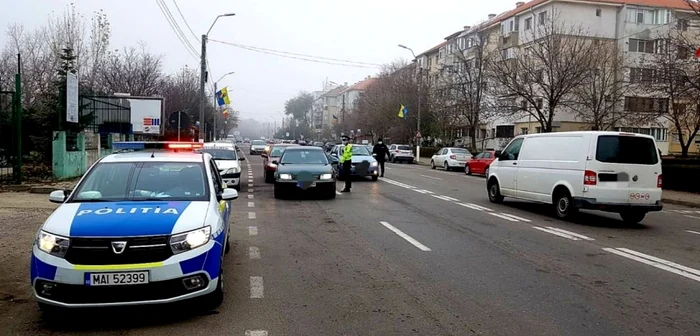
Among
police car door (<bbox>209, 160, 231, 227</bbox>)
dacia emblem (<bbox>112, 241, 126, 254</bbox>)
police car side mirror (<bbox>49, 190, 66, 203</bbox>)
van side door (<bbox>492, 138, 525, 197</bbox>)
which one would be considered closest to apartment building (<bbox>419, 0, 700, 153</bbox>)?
van side door (<bbox>492, 138, 525, 197</bbox>)

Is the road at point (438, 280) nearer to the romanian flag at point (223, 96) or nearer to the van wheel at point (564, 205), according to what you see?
the van wheel at point (564, 205)

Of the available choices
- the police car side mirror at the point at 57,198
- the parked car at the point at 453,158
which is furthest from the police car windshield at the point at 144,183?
the parked car at the point at 453,158

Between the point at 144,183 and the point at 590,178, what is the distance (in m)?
8.80

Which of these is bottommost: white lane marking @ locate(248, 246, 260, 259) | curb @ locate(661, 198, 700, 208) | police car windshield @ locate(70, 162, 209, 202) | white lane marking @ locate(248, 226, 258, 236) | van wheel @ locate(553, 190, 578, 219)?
curb @ locate(661, 198, 700, 208)

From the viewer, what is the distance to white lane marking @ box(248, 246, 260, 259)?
794 cm

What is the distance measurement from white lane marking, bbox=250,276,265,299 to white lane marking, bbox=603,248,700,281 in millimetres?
5251

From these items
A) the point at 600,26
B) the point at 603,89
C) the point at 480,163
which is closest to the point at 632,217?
the point at 480,163

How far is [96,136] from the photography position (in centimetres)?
2175

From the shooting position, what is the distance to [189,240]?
16.6 feet

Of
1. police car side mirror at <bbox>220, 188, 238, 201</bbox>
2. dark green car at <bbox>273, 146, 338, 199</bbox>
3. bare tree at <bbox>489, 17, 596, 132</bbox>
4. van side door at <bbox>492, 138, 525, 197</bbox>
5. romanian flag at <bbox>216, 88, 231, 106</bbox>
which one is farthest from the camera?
romanian flag at <bbox>216, 88, 231, 106</bbox>

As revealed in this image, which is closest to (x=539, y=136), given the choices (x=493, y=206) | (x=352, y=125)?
(x=493, y=206)

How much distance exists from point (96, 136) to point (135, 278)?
1885 cm

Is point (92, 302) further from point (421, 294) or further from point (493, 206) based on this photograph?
point (493, 206)

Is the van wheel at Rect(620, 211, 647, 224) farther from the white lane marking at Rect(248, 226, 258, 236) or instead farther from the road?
the white lane marking at Rect(248, 226, 258, 236)
